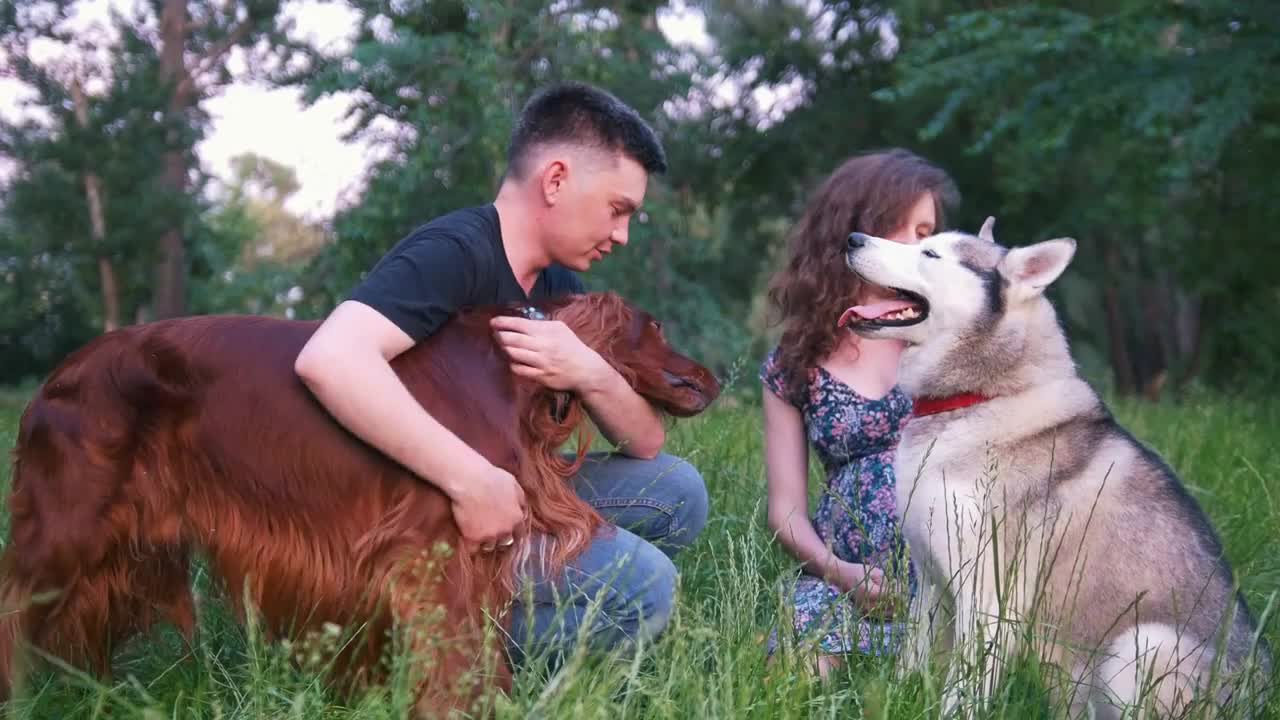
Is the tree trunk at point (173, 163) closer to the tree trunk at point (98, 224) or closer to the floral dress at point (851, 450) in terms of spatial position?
the tree trunk at point (98, 224)

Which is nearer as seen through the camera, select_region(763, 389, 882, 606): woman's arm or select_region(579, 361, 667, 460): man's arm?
select_region(579, 361, 667, 460): man's arm

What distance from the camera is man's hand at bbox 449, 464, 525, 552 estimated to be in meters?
2.57

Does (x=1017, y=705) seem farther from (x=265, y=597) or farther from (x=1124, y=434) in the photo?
(x=265, y=597)

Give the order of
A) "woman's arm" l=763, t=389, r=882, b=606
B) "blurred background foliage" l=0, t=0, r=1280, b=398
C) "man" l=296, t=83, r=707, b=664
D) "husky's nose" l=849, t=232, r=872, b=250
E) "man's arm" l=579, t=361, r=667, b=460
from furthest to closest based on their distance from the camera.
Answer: "blurred background foliage" l=0, t=0, r=1280, b=398
"woman's arm" l=763, t=389, r=882, b=606
"husky's nose" l=849, t=232, r=872, b=250
"man's arm" l=579, t=361, r=667, b=460
"man" l=296, t=83, r=707, b=664

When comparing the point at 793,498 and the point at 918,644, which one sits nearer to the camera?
the point at 918,644

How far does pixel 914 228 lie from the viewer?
390 centimetres

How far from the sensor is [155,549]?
2641 millimetres

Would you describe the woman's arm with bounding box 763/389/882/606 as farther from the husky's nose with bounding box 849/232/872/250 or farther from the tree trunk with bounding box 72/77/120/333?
the tree trunk with bounding box 72/77/120/333

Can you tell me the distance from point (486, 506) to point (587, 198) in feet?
3.22

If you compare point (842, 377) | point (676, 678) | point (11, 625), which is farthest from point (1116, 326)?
point (11, 625)

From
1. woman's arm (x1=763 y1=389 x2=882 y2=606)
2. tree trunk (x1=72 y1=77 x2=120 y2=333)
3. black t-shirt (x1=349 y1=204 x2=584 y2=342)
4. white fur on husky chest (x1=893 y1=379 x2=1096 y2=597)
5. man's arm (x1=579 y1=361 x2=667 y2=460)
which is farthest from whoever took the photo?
tree trunk (x1=72 y1=77 x2=120 y2=333)

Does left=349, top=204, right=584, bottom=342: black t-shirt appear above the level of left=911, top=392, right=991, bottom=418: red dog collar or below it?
above

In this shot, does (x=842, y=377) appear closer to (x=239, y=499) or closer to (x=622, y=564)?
(x=622, y=564)

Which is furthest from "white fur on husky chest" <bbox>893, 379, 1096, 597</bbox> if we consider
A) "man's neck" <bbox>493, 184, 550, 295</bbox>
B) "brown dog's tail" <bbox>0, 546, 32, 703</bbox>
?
"brown dog's tail" <bbox>0, 546, 32, 703</bbox>
